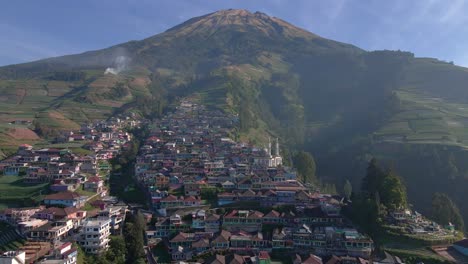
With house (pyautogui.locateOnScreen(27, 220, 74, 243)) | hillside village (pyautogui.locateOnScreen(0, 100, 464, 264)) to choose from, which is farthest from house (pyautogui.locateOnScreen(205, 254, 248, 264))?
house (pyautogui.locateOnScreen(27, 220, 74, 243))

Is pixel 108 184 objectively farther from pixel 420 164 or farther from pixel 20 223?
pixel 420 164

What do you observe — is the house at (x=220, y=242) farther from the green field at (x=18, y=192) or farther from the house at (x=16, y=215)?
the green field at (x=18, y=192)

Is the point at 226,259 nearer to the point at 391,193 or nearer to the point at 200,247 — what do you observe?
the point at 200,247

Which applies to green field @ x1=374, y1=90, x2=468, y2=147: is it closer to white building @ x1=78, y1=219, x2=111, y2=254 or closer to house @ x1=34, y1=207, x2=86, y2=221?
white building @ x1=78, y1=219, x2=111, y2=254

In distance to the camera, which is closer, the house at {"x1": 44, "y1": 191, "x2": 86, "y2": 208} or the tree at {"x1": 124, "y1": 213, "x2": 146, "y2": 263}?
the tree at {"x1": 124, "y1": 213, "x2": 146, "y2": 263}

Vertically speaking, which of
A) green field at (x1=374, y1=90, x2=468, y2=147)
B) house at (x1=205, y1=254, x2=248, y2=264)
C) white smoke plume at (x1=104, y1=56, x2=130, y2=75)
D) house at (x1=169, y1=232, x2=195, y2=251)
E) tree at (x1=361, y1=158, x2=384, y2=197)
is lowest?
house at (x1=205, y1=254, x2=248, y2=264)
